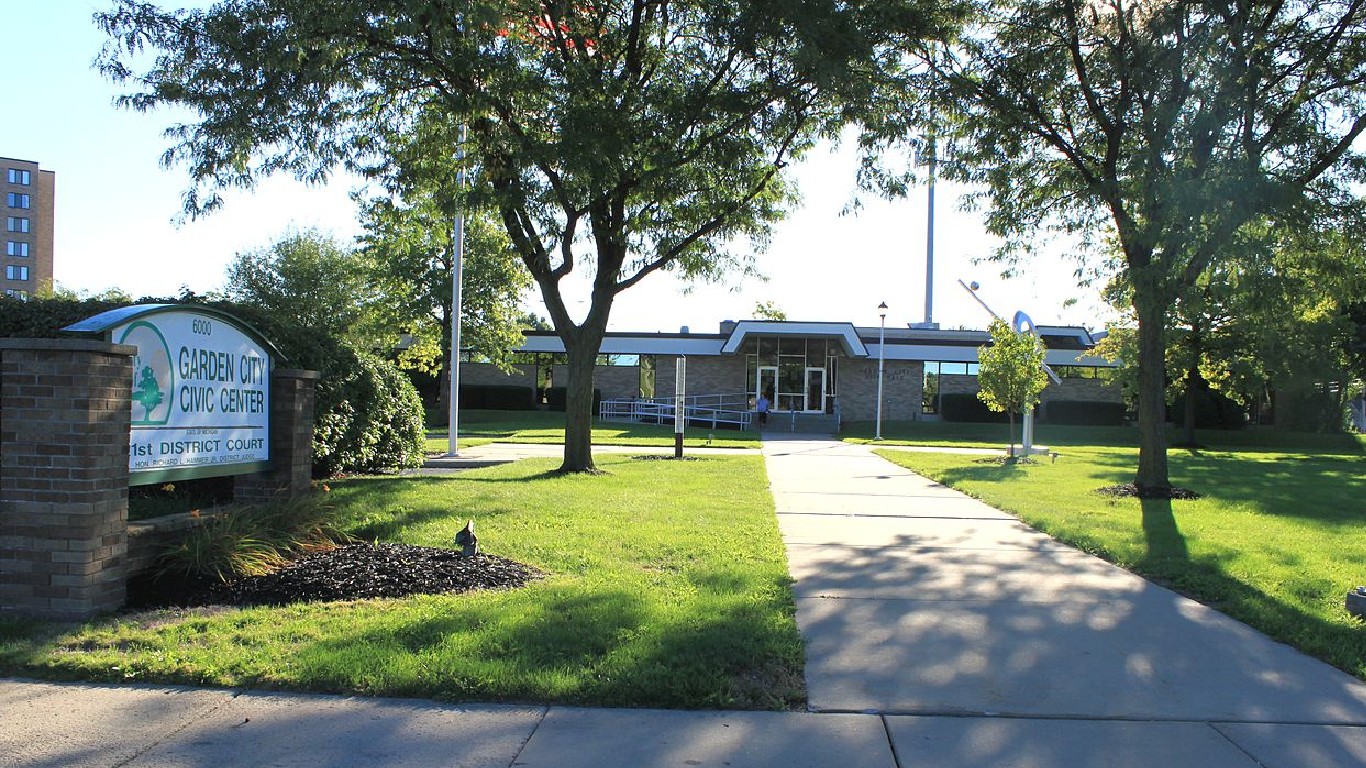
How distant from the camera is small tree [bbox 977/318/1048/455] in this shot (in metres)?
21.4

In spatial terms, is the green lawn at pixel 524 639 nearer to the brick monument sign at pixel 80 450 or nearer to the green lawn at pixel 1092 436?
Answer: the brick monument sign at pixel 80 450

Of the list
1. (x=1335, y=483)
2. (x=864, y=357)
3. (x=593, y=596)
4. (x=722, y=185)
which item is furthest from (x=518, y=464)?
(x=864, y=357)

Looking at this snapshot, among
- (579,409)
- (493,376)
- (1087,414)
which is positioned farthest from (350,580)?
(1087,414)

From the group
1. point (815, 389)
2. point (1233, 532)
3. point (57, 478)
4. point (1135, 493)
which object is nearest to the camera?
point (57, 478)

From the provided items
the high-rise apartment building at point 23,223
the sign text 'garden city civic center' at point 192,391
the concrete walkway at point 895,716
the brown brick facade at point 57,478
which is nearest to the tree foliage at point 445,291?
the sign text 'garden city civic center' at point 192,391

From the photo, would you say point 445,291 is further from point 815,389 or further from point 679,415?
point 815,389

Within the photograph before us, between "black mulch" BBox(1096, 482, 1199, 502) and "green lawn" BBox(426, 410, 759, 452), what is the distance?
40.1 ft

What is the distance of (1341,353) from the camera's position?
1174 inches

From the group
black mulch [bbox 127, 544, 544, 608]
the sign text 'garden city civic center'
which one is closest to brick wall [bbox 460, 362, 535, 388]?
the sign text 'garden city civic center'

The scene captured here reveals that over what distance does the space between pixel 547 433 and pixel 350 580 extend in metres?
22.8

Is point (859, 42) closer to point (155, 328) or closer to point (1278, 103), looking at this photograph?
point (1278, 103)

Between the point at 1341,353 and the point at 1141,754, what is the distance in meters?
33.1

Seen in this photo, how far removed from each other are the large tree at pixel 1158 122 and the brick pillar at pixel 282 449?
31.4ft

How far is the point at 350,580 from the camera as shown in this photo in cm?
625
